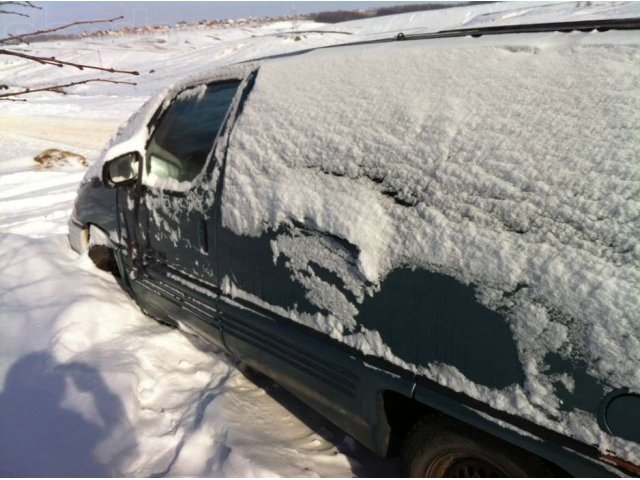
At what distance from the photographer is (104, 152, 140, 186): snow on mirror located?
287 cm

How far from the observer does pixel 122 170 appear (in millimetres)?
2883

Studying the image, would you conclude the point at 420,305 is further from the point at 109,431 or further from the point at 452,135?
the point at 109,431

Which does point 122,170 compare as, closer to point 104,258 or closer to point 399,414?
point 104,258

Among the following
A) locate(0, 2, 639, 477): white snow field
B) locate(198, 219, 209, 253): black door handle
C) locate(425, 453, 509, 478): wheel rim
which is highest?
locate(198, 219, 209, 253): black door handle

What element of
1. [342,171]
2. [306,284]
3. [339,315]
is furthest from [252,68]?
[339,315]

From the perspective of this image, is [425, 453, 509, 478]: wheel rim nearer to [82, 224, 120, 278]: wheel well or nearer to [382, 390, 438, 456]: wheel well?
[382, 390, 438, 456]: wheel well

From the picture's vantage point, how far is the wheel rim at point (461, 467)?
165 cm

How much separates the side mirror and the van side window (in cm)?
8

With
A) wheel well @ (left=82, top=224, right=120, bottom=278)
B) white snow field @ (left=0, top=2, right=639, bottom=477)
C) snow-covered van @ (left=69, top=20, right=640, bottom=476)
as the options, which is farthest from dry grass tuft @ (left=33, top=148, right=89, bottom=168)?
snow-covered van @ (left=69, top=20, right=640, bottom=476)

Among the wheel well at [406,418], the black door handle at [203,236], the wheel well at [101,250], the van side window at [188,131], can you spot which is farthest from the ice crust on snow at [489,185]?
the wheel well at [101,250]

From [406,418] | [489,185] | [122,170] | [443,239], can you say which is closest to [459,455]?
[406,418]

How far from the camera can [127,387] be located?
2582 mm

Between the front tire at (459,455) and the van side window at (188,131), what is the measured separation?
1.59m

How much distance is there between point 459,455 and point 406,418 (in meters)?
0.25
